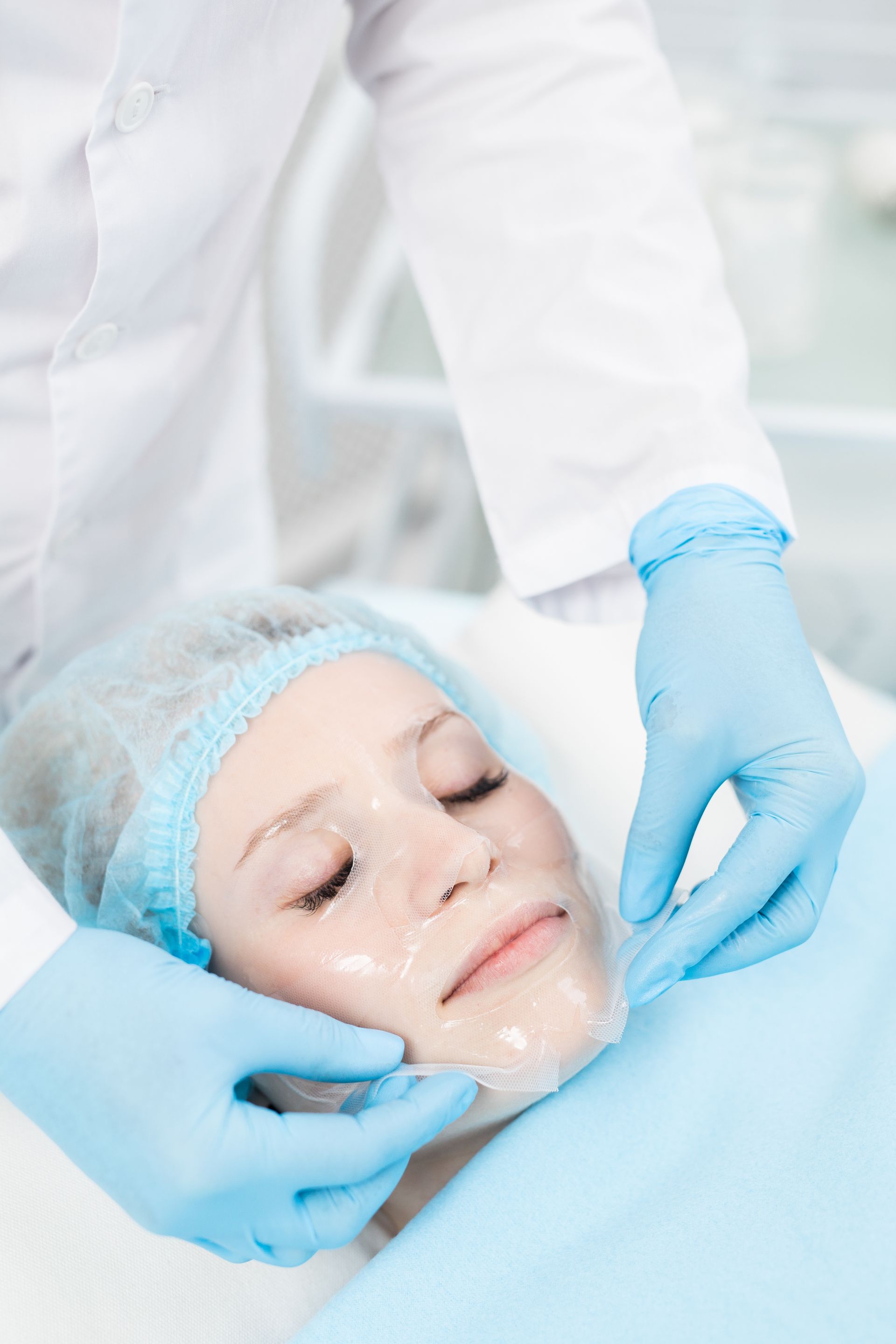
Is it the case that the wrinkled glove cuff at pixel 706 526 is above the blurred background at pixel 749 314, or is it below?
above

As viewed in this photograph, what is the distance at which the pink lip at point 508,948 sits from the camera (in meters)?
0.90

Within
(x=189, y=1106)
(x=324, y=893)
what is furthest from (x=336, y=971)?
(x=189, y=1106)

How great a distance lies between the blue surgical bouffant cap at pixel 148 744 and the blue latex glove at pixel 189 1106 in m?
0.16

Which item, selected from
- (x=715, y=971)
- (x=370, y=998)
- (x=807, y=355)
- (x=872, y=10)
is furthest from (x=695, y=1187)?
(x=872, y=10)

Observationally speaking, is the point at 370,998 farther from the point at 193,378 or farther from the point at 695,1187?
the point at 193,378

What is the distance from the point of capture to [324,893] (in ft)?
3.08

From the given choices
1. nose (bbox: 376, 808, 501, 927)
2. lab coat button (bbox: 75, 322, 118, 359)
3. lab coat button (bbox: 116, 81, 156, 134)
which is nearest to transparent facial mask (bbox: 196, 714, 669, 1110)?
nose (bbox: 376, 808, 501, 927)

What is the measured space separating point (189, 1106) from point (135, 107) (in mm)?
821

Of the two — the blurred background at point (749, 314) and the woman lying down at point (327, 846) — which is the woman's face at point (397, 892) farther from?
the blurred background at point (749, 314)

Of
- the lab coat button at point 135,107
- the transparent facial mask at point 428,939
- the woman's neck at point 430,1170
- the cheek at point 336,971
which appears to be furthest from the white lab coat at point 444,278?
the woman's neck at point 430,1170

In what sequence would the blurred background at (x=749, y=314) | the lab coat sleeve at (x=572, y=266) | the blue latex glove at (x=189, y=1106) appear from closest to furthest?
the blue latex glove at (x=189, y=1106)
the lab coat sleeve at (x=572, y=266)
the blurred background at (x=749, y=314)

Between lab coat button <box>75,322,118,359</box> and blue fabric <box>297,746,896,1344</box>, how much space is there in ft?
2.79

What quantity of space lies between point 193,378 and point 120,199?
0.98 ft

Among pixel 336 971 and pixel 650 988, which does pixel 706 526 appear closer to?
pixel 650 988
